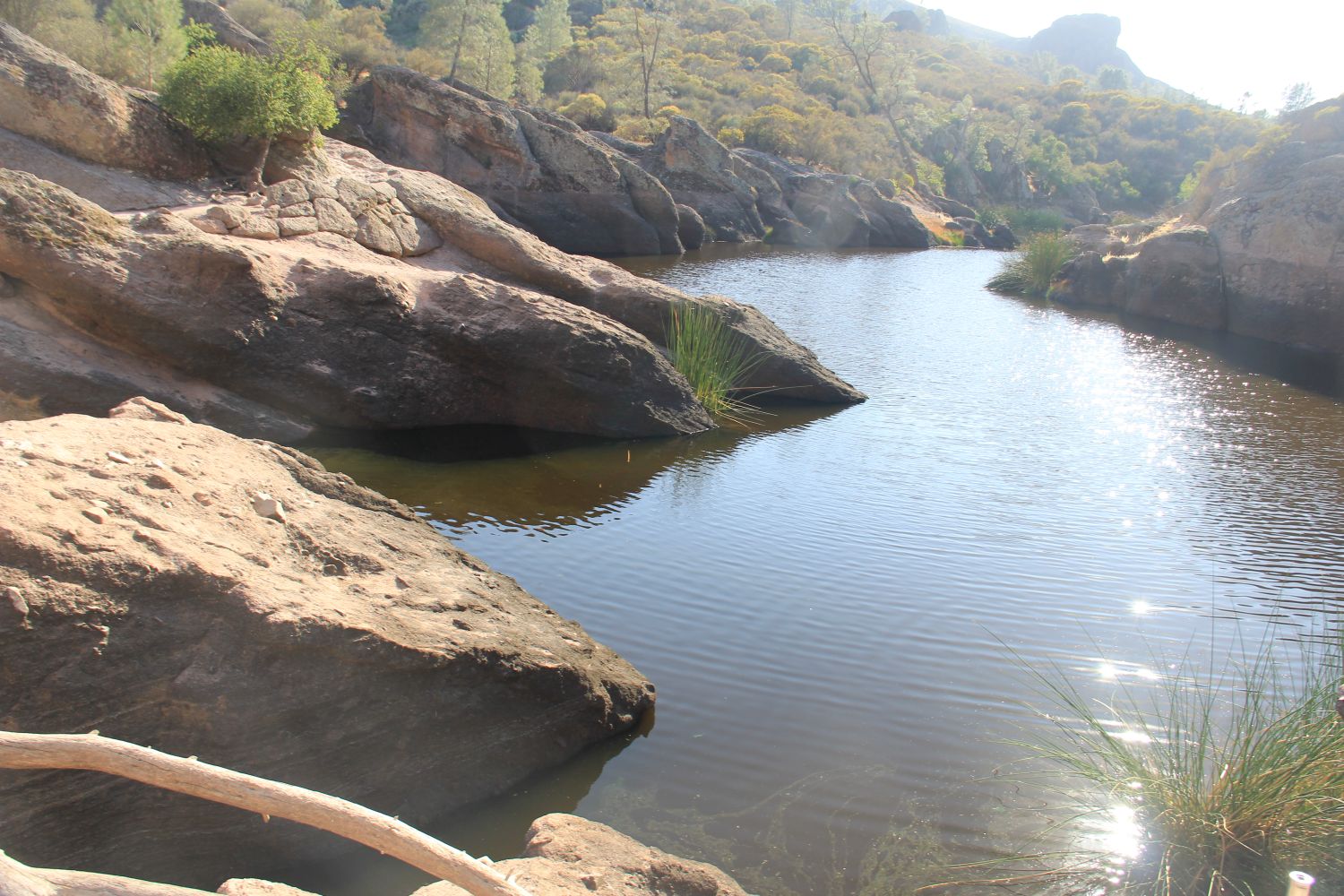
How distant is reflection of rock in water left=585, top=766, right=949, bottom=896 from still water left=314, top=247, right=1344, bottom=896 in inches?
0.5

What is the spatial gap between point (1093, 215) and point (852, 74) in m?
20.4

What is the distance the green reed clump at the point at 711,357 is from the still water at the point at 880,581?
2.06 ft

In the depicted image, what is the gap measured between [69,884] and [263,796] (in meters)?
0.43

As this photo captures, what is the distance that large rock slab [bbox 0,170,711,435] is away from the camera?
828 centimetres

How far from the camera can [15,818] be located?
10.5 feet

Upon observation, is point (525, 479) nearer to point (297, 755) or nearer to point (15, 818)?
point (297, 755)

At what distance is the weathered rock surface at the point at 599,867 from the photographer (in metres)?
3.45

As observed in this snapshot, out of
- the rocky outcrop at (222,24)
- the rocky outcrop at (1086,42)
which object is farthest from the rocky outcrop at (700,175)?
the rocky outcrop at (1086,42)

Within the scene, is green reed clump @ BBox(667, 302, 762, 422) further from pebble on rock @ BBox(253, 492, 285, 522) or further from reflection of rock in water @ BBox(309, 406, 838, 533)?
pebble on rock @ BBox(253, 492, 285, 522)

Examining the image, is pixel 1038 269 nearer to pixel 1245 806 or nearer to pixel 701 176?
pixel 701 176

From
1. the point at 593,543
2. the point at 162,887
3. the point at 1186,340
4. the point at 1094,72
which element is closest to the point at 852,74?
the point at 1186,340

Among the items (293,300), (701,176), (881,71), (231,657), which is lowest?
(231,657)

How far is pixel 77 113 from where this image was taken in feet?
34.6

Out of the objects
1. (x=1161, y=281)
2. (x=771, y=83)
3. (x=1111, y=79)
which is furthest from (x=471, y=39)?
(x=1111, y=79)
